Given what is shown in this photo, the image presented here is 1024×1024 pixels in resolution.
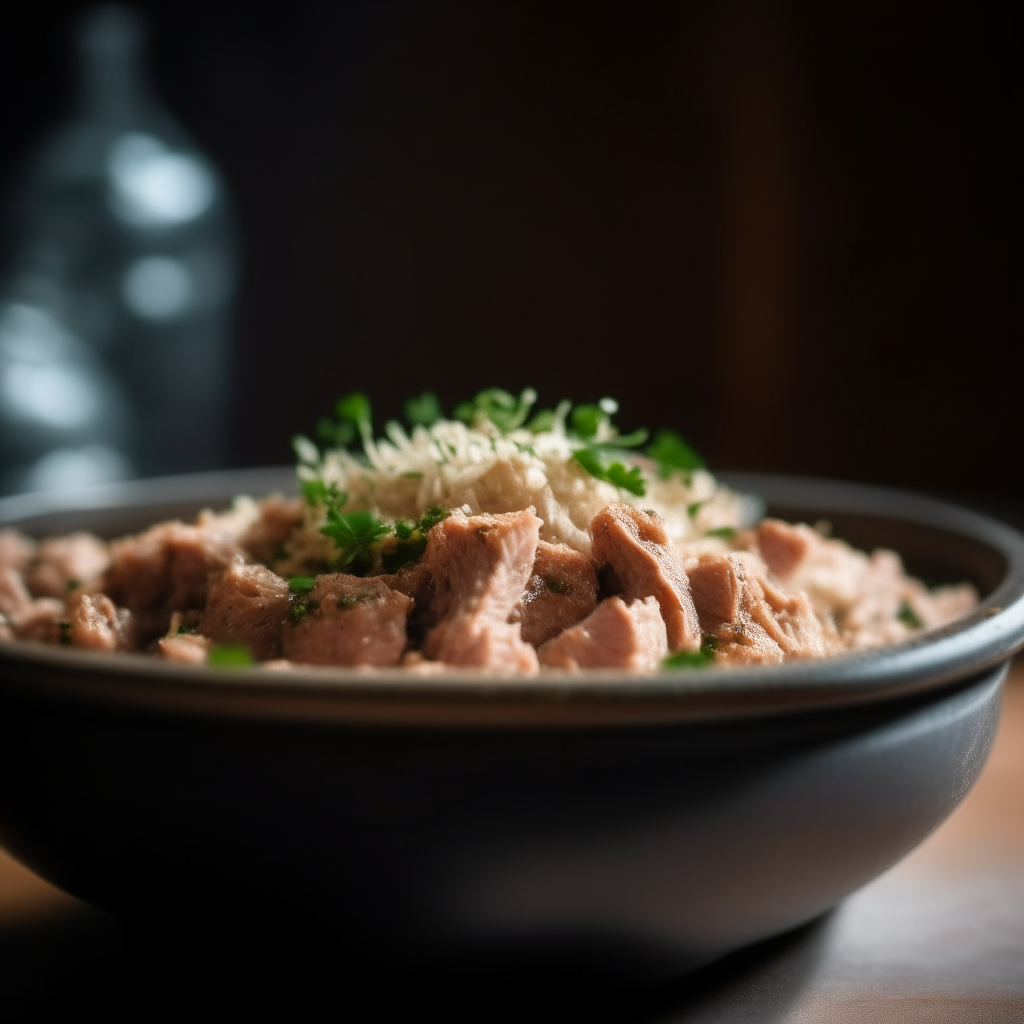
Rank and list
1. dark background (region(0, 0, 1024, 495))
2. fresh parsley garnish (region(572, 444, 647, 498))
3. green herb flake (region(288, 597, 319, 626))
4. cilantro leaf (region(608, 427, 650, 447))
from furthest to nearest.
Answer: dark background (region(0, 0, 1024, 495)) < cilantro leaf (region(608, 427, 650, 447)) < fresh parsley garnish (region(572, 444, 647, 498)) < green herb flake (region(288, 597, 319, 626))

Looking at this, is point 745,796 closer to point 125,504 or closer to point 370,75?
point 125,504

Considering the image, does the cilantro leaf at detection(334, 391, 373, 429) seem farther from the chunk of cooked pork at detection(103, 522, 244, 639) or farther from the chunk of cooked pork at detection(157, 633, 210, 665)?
the chunk of cooked pork at detection(157, 633, 210, 665)

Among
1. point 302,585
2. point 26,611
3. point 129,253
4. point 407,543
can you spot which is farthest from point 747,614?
point 129,253

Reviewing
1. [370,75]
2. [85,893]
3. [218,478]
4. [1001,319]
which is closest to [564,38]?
[370,75]

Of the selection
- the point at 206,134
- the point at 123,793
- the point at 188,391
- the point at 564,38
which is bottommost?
the point at 188,391

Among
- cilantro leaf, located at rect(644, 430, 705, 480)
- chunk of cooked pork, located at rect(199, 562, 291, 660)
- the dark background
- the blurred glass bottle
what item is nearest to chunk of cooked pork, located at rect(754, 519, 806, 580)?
cilantro leaf, located at rect(644, 430, 705, 480)

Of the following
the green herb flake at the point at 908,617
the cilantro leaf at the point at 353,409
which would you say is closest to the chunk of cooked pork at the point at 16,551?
the cilantro leaf at the point at 353,409

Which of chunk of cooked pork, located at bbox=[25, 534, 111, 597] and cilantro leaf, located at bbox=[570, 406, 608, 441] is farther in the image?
chunk of cooked pork, located at bbox=[25, 534, 111, 597]

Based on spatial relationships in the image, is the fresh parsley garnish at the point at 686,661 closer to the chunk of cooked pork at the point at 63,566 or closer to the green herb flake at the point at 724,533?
the green herb flake at the point at 724,533
